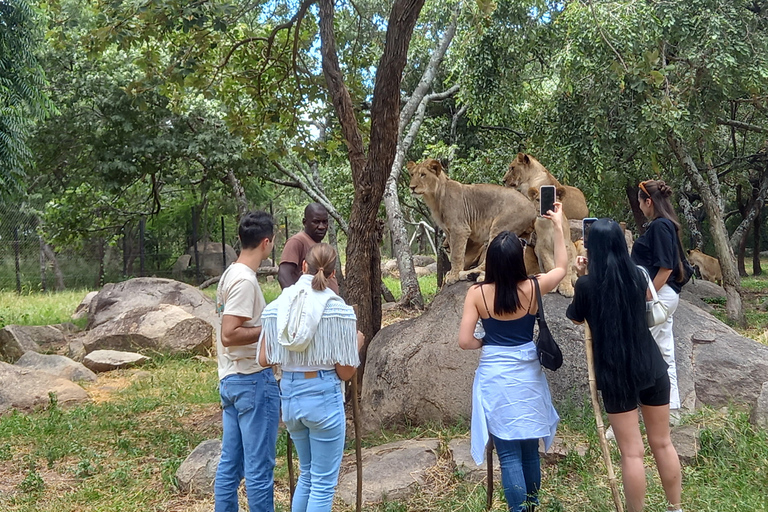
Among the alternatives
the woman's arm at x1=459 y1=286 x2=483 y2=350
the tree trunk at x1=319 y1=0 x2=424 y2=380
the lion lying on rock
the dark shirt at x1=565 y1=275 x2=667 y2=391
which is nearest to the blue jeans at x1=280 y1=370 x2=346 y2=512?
→ the woman's arm at x1=459 y1=286 x2=483 y2=350

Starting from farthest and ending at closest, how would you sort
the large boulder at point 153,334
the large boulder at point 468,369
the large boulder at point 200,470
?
the large boulder at point 153,334 < the large boulder at point 468,369 < the large boulder at point 200,470

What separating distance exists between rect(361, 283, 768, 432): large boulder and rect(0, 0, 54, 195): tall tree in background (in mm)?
7153

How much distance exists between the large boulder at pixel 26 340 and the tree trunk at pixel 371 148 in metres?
6.76

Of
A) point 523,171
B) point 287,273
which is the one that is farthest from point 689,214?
point 287,273

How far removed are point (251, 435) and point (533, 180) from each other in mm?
4354

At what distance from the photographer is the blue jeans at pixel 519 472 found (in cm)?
406

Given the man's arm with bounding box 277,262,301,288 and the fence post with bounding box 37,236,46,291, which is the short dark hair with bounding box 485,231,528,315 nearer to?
the man's arm with bounding box 277,262,301,288

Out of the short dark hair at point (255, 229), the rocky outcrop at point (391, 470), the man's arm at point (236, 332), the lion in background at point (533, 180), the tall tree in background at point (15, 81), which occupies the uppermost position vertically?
the tall tree in background at point (15, 81)

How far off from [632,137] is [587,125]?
28.5 inches

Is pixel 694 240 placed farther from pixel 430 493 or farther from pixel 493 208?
pixel 430 493

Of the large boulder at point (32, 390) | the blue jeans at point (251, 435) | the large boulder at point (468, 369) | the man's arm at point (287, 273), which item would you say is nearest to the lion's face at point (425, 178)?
the large boulder at point (468, 369)

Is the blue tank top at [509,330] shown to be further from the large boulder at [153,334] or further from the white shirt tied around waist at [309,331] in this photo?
the large boulder at [153,334]

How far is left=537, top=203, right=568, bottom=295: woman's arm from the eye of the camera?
4.26m

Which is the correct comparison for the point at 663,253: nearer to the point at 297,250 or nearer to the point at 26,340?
the point at 297,250
